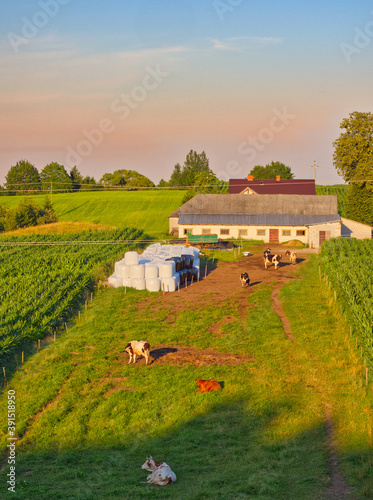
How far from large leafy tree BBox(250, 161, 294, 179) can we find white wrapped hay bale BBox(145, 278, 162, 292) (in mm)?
112262

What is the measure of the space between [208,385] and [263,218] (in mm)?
50403

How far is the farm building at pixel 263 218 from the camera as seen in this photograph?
6712 centimetres

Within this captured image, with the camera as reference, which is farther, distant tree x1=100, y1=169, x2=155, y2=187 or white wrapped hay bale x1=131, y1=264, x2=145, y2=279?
distant tree x1=100, y1=169, x2=155, y2=187

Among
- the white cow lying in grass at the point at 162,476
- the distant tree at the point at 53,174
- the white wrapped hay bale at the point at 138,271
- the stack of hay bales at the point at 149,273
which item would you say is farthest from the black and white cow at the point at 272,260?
the distant tree at the point at 53,174

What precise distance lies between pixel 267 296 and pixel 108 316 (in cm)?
1153

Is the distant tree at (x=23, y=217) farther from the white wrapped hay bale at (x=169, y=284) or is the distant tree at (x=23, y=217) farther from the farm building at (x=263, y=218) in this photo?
the white wrapped hay bale at (x=169, y=284)

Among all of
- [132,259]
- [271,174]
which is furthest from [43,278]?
[271,174]

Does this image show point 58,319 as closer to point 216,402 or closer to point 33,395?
point 33,395

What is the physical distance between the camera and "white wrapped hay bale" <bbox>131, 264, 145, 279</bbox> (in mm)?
38812

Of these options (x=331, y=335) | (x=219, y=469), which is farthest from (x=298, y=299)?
(x=219, y=469)

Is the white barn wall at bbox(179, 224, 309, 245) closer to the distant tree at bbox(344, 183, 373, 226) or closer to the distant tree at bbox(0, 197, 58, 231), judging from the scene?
the distant tree at bbox(344, 183, 373, 226)

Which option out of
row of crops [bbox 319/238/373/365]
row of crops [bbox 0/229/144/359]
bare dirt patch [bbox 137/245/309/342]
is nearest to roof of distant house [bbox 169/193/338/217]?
row of crops [bbox 0/229/144/359]

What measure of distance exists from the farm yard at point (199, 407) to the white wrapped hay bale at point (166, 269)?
5143 mm

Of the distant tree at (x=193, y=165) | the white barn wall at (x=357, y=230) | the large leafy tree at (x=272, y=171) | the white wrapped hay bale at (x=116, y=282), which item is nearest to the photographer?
the white wrapped hay bale at (x=116, y=282)
